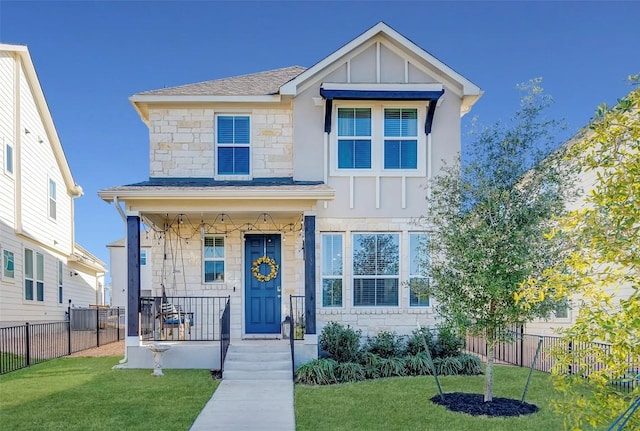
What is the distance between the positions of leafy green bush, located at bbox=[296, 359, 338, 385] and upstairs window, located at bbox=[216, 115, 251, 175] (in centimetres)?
475

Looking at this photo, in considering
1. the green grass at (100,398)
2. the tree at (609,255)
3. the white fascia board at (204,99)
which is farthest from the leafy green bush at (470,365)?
the white fascia board at (204,99)

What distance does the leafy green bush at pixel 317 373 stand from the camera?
9133 mm

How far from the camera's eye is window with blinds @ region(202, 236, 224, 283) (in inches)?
477

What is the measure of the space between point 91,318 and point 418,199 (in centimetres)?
1318

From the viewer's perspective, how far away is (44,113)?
57.6 feet

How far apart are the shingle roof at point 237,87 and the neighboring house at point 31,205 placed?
5.60 metres

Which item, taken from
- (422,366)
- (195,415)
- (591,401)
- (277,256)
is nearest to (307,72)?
(277,256)

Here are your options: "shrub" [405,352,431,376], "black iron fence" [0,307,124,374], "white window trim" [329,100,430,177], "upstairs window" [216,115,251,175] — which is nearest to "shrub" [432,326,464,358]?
"shrub" [405,352,431,376]

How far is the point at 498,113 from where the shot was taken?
789 centimetres

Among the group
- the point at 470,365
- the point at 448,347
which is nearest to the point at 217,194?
the point at 448,347

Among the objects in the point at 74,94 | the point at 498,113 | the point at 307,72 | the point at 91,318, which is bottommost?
the point at 91,318

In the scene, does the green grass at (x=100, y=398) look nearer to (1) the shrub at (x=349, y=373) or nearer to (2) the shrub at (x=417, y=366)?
(1) the shrub at (x=349, y=373)

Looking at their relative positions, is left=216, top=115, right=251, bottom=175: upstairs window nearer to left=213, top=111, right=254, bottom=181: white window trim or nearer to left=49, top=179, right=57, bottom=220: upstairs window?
left=213, top=111, right=254, bottom=181: white window trim

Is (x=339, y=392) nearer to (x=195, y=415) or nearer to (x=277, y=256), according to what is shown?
(x=195, y=415)
